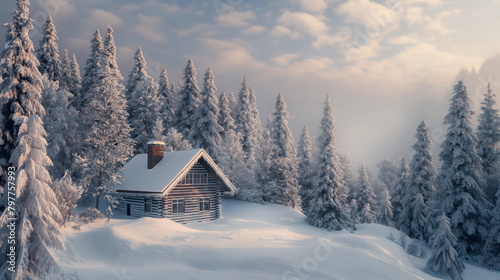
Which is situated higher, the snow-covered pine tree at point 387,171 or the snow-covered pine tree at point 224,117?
the snow-covered pine tree at point 224,117

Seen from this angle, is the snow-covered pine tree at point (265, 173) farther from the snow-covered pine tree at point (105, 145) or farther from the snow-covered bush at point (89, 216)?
the snow-covered bush at point (89, 216)

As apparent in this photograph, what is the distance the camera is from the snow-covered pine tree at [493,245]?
94.6ft

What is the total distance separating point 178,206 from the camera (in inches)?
1233

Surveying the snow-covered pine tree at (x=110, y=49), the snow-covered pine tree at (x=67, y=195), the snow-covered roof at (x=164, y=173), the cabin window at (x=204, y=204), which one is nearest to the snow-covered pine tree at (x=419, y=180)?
the snow-covered roof at (x=164, y=173)

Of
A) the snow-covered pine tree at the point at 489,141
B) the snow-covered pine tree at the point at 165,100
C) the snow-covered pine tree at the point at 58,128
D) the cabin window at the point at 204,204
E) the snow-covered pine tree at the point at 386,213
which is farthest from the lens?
the snow-covered pine tree at the point at 165,100

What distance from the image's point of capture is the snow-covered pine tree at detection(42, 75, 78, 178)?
36.2 metres

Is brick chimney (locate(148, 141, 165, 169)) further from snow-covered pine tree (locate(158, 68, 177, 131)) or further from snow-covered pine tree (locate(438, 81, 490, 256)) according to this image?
snow-covered pine tree (locate(438, 81, 490, 256))

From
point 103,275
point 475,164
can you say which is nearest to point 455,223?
point 475,164

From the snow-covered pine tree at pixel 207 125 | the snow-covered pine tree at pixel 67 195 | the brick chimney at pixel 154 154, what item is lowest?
the snow-covered pine tree at pixel 67 195

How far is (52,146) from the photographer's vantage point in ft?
117

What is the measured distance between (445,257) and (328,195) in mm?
14346

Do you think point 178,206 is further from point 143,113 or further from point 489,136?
point 489,136

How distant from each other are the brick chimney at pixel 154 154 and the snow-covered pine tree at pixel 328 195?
17.7 meters

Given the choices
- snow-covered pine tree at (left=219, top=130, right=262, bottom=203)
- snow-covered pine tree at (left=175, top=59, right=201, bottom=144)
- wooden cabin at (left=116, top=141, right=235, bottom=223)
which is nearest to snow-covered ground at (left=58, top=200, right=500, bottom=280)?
wooden cabin at (left=116, top=141, right=235, bottom=223)
